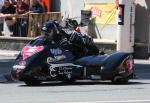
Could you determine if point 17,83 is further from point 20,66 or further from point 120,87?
point 120,87

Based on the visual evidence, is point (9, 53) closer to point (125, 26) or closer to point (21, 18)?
point (21, 18)

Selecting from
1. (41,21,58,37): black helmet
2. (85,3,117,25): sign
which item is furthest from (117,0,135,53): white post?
(41,21,58,37): black helmet

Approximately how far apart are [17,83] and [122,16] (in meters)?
7.96

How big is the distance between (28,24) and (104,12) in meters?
2.94

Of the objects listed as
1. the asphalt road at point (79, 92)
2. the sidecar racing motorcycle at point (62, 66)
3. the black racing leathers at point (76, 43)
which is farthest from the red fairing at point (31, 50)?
the asphalt road at point (79, 92)

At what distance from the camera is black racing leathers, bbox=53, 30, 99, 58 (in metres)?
16.0

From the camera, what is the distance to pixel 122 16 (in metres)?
23.8

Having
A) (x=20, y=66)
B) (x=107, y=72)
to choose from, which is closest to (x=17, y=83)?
(x=20, y=66)

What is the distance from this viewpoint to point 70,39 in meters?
16.1

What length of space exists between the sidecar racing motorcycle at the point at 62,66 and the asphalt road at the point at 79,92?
0.21 meters

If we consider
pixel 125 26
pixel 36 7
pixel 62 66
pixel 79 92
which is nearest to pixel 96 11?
pixel 125 26

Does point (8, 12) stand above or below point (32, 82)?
above

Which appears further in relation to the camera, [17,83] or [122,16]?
[122,16]

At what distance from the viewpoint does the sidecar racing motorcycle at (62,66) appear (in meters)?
15.6
